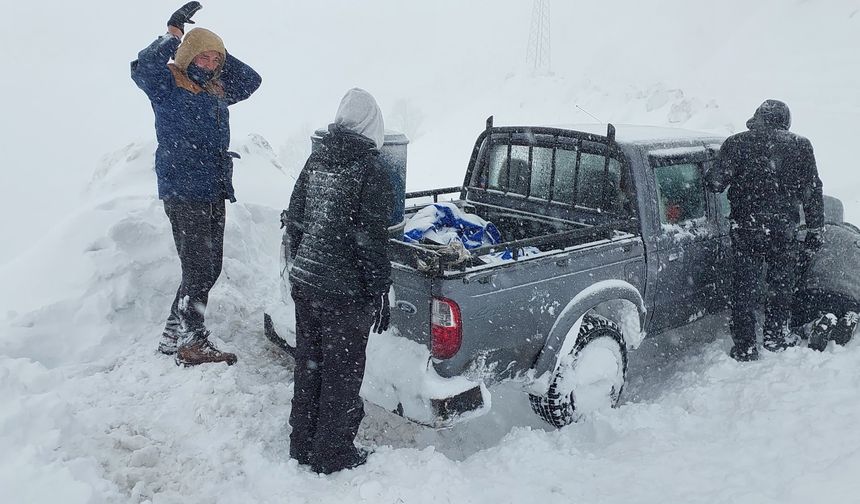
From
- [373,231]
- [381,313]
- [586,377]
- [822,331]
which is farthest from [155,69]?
[822,331]

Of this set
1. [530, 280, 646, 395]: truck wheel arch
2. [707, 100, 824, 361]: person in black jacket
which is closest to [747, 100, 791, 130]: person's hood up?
[707, 100, 824, 361]: person in black jacket

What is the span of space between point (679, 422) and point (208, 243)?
3.50 m

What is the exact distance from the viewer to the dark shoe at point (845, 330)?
4.86m

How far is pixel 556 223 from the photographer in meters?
4.75

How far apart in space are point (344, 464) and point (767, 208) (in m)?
3.75

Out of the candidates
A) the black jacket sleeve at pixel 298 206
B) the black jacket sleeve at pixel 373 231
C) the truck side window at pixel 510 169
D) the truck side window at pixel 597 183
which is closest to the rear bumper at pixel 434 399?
the black jacket sleeve at pixel 373 231

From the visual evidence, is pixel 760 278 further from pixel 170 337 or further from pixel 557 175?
pixel 170 337

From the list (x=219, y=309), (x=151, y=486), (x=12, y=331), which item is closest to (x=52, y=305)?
(x=12, y=331)

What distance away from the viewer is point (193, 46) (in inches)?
166

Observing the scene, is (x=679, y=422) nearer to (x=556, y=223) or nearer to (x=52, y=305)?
(x=556, y=223)

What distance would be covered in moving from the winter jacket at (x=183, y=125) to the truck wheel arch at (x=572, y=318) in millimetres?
2553

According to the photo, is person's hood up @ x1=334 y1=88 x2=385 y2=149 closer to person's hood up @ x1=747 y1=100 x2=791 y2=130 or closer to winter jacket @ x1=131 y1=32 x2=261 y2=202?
winter jacket @ x1=131 y1=32 x2=261 y2=202

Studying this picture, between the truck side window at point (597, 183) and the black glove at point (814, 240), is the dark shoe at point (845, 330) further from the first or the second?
the truck side window at point (597, 183)

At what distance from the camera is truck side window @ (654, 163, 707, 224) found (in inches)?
180
